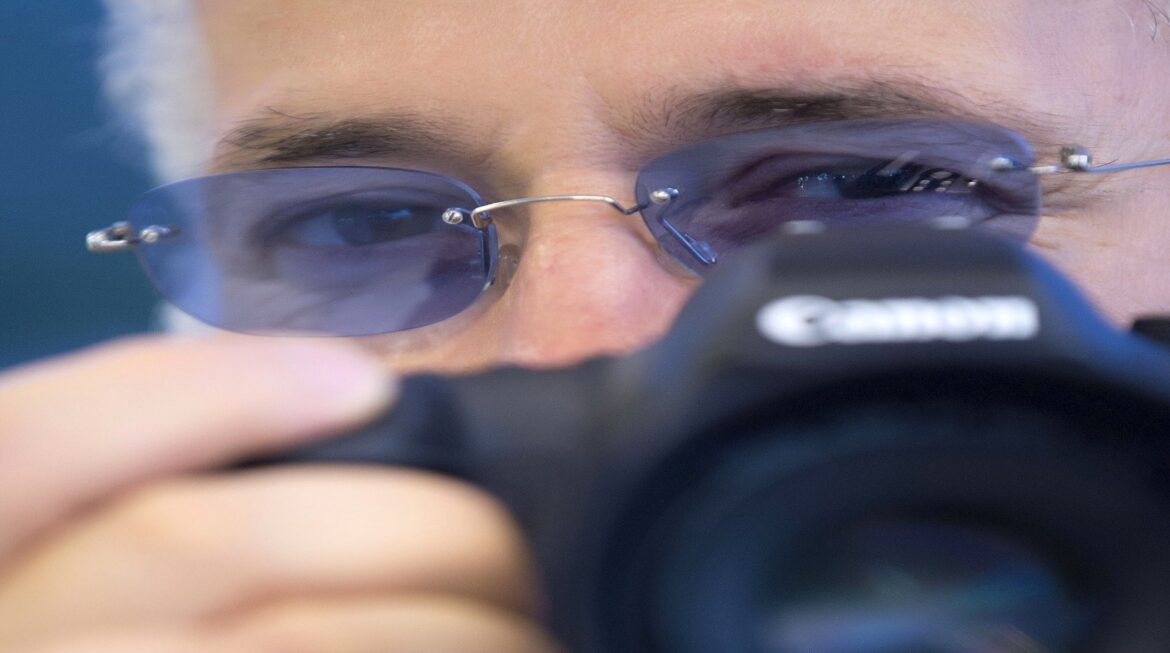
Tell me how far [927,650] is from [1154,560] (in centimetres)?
9

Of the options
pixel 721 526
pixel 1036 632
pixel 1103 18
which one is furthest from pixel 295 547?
pixel 1103 18

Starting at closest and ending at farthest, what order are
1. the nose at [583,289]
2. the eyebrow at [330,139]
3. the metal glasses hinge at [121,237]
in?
the nose at [583,289], the eyebrow at [330,139], the metal glasses hinge at [121,237]

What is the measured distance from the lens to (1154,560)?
0.40 metres

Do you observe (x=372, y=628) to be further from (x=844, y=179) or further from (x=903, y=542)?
(x=844, y=179)

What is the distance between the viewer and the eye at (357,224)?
87cm

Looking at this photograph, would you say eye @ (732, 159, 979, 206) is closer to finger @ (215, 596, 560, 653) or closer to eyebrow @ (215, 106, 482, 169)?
eyebrow @ (215, 106, 482, 169)

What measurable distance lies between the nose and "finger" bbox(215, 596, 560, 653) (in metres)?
0.26

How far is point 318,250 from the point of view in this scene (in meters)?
0.93

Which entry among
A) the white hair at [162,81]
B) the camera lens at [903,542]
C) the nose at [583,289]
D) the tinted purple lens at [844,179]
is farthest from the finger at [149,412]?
the white hair at [162,81]

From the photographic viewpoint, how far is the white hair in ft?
3.51

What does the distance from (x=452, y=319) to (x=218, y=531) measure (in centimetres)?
46

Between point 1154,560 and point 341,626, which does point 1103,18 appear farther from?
point 341,626

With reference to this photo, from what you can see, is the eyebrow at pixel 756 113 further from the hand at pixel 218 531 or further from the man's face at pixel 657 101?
the hand at pixel 218 531

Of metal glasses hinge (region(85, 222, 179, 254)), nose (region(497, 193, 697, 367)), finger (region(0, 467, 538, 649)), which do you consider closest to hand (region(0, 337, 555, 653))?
finger (region(0, 467, 538, 649))
